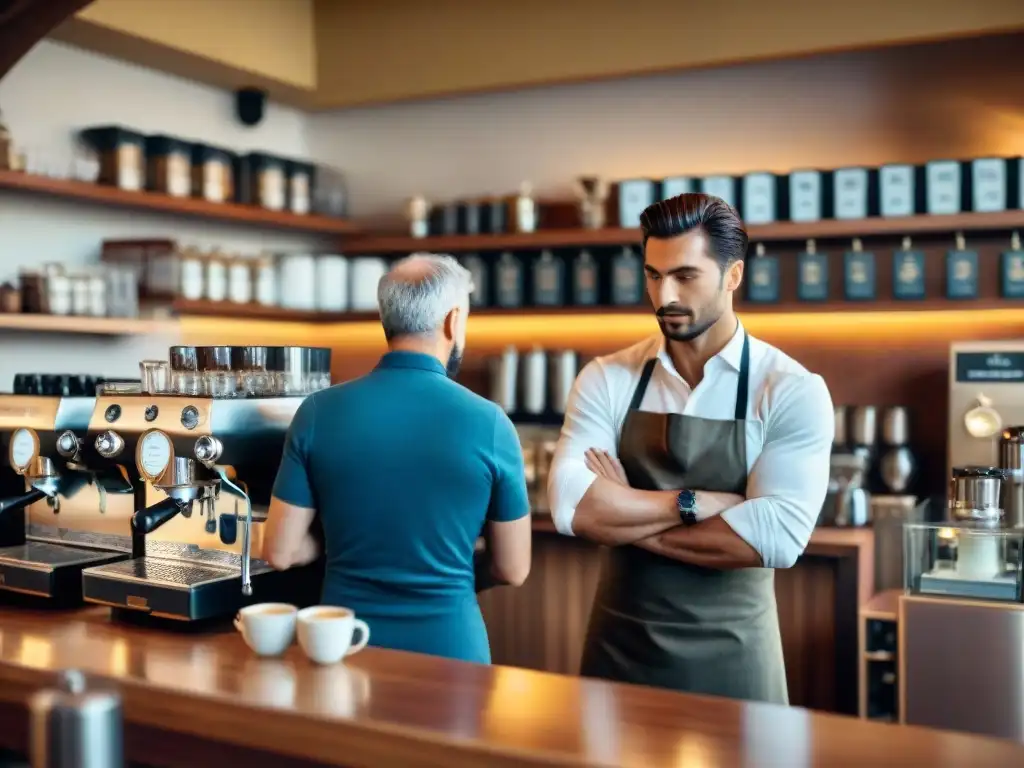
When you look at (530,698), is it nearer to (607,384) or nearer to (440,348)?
(440,348)

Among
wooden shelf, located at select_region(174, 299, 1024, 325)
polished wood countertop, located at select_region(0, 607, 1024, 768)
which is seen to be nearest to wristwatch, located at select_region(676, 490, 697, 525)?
polished wood countertop, located at select_region(0, 607, 1024, 768)

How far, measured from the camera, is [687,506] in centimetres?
221

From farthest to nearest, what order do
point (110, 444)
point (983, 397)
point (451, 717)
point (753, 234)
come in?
point (753, 234) → point (983, 397) → point (110, 444) → point (451, 717)

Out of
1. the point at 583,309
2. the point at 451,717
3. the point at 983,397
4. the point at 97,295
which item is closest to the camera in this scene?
the point at 451,717

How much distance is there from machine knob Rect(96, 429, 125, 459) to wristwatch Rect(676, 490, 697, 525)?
112 centimetres

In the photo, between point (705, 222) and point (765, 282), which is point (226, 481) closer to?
point (705, 222)

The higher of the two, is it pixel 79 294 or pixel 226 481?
pixel 79 294

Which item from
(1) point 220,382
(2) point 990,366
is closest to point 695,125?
(2) point 990,366

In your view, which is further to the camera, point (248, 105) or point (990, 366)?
point (248, 105)

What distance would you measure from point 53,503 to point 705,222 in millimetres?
1573

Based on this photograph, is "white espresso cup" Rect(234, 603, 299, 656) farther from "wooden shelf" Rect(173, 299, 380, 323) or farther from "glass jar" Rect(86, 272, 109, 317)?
"wooden shelf" Rect(173, 299, 380, 323)

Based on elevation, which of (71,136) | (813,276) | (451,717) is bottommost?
(451,717)

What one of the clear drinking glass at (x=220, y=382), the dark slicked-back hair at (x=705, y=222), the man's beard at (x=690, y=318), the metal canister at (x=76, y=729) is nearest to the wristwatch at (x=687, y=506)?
the man's beard at (x=690, y=318)

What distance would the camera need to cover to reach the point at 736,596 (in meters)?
2.24
